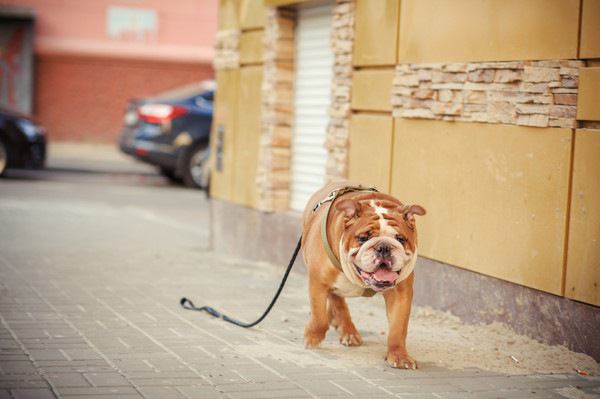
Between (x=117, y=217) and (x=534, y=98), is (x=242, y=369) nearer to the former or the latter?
(x=534, y=98)

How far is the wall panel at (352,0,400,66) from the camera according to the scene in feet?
29.7

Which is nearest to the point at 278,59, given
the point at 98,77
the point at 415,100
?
the point at 415,100

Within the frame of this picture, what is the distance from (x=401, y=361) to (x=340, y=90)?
3851 mm

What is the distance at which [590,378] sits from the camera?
21.1 ft

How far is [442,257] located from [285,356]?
80.3 inches

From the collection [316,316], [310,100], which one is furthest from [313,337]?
[310,100]

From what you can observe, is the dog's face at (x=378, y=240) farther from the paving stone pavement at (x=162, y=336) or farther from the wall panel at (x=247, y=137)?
the wall panel at (x=247, y=137)

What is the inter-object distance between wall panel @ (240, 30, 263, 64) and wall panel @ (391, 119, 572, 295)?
301cm

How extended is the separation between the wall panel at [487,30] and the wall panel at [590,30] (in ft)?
0.22

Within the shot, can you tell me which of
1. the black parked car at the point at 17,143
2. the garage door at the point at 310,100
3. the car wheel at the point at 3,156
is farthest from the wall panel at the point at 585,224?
the car wheel at the point at 3,156

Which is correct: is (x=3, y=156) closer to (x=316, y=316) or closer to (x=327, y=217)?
(x=316, y=316)

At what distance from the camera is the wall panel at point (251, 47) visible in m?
11.6

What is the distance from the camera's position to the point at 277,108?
442 inches

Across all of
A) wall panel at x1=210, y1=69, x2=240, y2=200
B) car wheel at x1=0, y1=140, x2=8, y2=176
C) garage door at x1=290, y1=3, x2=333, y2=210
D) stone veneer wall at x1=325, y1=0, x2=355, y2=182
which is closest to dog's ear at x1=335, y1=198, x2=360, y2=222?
stone veneer wall at x1=325, y1=0, x2=355, y2=182
